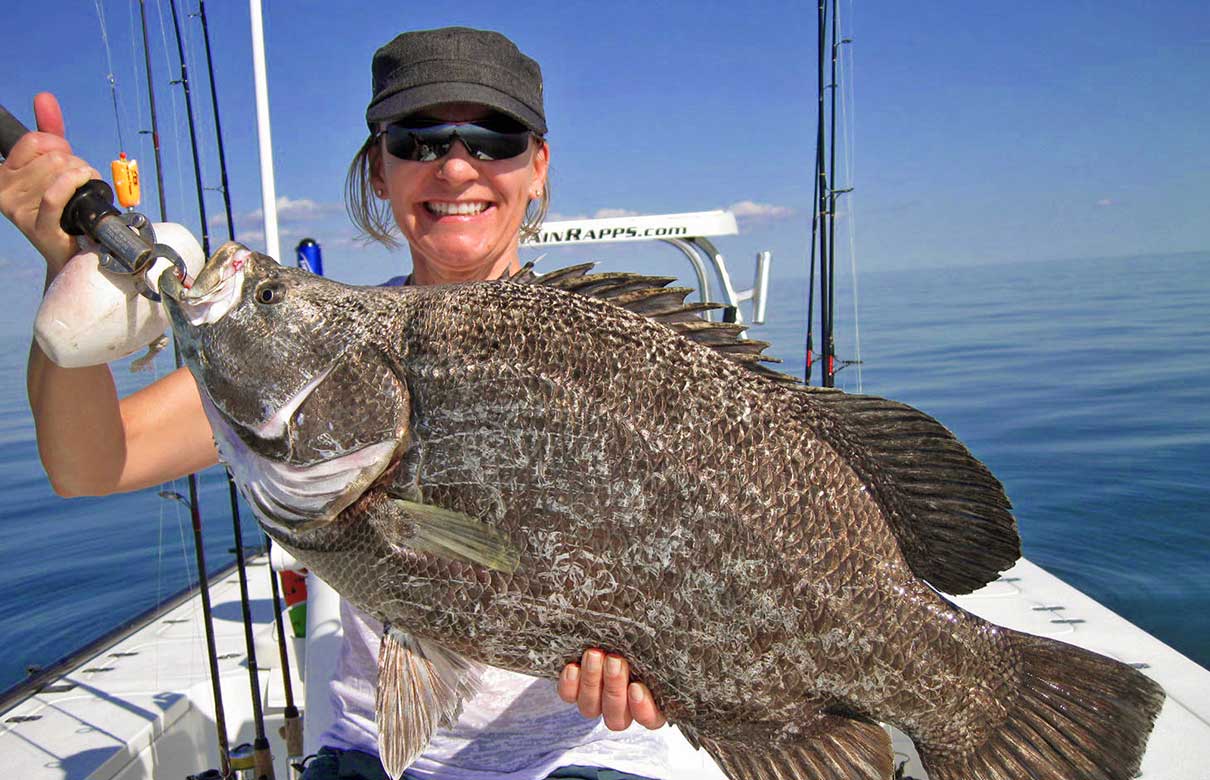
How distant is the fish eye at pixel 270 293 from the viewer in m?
1.74

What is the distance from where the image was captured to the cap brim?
2150 mm

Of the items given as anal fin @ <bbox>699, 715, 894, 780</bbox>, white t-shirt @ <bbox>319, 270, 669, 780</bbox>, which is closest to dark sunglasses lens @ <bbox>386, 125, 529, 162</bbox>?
white t-shirt @ <bbox>319, 270, 669, 780</bbox>

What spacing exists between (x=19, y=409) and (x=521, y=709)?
71.5ft

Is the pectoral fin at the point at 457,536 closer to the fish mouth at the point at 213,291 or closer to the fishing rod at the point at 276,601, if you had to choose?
the fish mouth at the point at 213,291

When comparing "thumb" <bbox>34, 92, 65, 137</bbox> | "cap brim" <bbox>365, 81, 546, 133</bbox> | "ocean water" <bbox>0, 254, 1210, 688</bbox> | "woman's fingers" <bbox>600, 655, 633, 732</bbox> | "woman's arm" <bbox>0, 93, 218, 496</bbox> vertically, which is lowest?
"ocean water" <bbox>0, 254, 1210, 688</bbox>

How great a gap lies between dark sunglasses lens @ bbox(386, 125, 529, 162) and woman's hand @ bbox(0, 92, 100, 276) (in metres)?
0.83

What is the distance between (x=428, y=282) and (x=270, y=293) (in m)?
0.74

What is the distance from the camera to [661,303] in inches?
72.6

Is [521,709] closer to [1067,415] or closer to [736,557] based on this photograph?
[736,557]

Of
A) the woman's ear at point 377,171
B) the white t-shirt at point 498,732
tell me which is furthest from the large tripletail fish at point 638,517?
the woman's ear at point 377,171

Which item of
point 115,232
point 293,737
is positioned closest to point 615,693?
point 115,232

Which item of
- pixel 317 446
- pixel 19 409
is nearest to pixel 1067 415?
pixel 317 446

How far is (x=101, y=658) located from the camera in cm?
454

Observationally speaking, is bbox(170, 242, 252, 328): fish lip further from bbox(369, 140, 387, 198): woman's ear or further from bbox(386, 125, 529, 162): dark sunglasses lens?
bbox(369, 140, 387, 198): woman's ear
